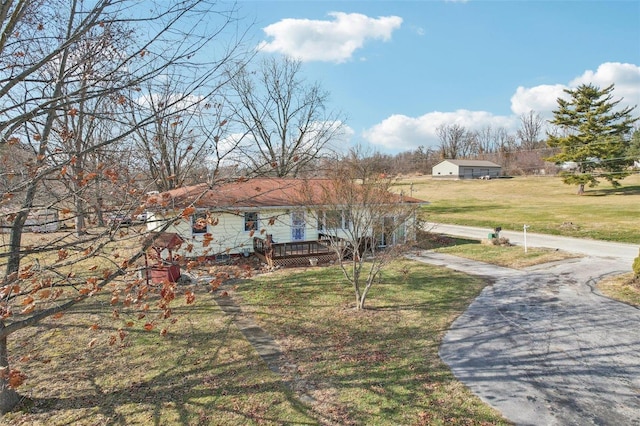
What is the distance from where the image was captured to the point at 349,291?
11.1 meters

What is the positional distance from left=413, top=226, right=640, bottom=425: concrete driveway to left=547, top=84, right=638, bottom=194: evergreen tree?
3557 cm

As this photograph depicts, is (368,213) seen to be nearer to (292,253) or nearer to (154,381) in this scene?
(154,381)

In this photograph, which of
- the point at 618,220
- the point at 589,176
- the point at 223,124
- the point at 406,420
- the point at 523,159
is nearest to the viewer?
the point at 223,124

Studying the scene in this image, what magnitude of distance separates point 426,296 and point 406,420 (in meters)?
5.95

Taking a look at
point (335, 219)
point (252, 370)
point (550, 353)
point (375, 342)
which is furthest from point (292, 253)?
point (550, 353)

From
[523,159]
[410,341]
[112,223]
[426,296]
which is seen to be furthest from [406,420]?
[523,159]

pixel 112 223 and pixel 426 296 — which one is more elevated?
pixel 112 223

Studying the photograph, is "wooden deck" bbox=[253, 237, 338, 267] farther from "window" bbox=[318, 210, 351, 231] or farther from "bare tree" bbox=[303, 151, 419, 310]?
"bare tree" bbox=[303, 151, 419, 310]

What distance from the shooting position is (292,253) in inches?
627

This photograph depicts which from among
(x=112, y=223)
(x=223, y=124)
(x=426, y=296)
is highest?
(x=223, y=124)

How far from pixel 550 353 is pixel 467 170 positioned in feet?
215

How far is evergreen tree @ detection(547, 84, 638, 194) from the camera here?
39094 millimetres

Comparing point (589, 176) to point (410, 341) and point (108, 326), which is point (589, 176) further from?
point (108, 326)

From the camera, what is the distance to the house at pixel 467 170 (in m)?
66.8
